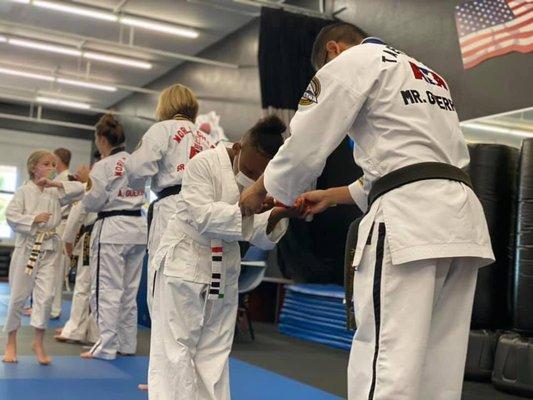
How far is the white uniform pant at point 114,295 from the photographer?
4.93 meters

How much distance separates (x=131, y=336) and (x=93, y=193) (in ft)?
3.81

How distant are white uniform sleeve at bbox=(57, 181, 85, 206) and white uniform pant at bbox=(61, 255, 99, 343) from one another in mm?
718

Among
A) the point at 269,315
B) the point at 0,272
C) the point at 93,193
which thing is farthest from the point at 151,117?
the point at 93,193

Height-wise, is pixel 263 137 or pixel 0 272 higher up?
pixel 263 137

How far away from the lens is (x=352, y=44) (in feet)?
6.92

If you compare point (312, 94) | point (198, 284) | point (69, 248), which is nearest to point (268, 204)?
point (198, 284)

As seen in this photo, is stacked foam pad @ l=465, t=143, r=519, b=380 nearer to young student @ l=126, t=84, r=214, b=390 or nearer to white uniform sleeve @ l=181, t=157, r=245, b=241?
young student @ l=126, t=84, r=214, b=390

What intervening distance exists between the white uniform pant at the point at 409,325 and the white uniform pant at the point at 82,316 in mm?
4476

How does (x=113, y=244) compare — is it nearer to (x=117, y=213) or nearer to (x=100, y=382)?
(x=117, y=213)

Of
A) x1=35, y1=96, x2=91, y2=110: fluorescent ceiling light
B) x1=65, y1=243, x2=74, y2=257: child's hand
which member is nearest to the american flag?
x1=65, y1=243, x2=74, y2=257: child's hand

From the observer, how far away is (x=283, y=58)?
8.34 metres

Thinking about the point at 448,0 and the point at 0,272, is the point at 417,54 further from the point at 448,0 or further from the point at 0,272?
the point at 0,272

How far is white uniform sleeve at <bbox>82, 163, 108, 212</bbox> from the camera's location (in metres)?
4.96

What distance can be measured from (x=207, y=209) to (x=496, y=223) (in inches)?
129
